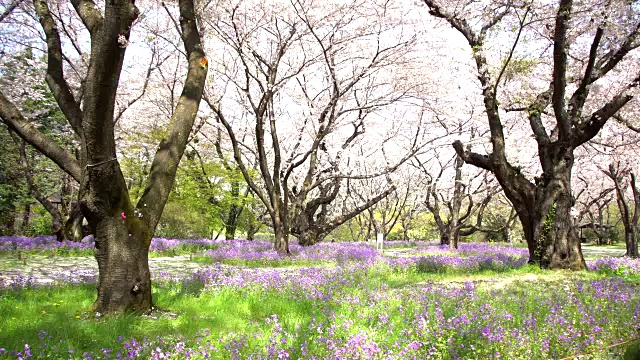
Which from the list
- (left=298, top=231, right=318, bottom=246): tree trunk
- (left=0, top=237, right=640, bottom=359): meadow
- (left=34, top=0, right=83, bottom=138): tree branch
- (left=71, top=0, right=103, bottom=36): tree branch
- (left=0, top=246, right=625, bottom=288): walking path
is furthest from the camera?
(left=298, top=231, right=318, bottom=246): tree trunk

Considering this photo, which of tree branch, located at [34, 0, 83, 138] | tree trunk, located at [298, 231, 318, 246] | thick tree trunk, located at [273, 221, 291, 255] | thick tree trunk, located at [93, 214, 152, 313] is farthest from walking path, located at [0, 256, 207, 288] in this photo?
tree trunk, located at [298, 231, 318, 246]

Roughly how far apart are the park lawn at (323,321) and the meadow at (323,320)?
0.02 m

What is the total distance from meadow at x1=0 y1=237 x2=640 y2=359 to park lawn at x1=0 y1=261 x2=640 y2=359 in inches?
0.7

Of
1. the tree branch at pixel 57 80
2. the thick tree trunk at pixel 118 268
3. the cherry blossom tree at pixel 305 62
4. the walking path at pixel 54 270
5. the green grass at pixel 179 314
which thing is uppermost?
the cherry blossom tree at pixel 305 62

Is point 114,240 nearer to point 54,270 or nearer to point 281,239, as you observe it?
point 54,270

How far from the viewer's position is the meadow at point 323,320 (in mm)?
3951

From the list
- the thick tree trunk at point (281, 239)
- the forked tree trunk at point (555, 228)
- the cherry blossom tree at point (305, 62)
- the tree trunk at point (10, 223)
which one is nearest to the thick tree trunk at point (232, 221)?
the cherry blossom tree at point (305, 62)

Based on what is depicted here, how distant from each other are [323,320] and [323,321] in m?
0.12

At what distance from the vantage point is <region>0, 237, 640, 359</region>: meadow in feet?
13.0

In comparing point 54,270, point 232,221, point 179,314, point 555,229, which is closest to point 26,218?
point 232,221

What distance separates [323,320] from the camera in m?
5.34

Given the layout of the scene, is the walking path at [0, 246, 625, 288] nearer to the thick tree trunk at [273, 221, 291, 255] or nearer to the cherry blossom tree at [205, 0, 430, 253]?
the thick tree trunk at [273, 221, 291, 255]

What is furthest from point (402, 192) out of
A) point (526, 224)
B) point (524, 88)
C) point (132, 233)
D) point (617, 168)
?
point (132, 233)

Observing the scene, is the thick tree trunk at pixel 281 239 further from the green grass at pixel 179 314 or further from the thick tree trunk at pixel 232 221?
the thick tree trunk at pixel 232 221
